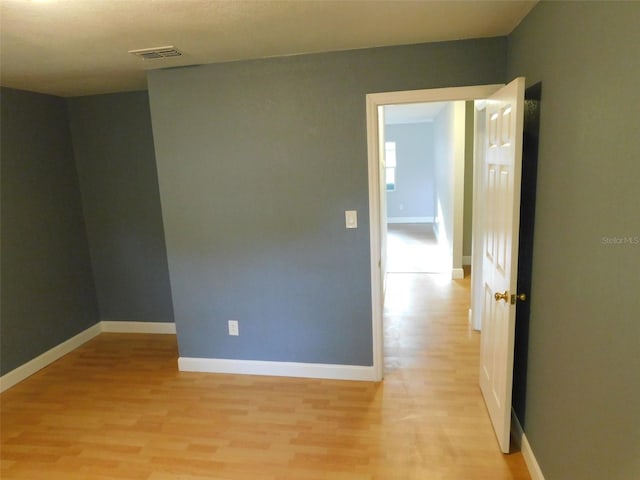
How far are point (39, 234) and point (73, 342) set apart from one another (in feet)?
3.52

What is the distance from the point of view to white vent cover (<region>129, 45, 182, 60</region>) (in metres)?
2.34

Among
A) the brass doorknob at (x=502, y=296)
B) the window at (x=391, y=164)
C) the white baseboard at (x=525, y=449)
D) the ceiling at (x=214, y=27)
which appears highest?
the ceiling at (x=214, y=27)

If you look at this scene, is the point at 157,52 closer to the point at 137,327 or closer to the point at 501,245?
the point at 501,245

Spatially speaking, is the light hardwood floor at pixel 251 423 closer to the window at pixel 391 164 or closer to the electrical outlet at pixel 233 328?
the electrical outlet at pixel 233 328

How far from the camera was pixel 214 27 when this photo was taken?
2.02 meters

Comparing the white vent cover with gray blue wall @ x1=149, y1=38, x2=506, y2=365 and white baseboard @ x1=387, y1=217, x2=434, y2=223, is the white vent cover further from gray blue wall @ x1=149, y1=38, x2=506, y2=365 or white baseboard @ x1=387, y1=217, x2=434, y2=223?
white baseboard @ x1=387, y1=217, x2=434, y2=223

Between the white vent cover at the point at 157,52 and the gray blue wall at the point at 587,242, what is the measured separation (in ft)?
6.39

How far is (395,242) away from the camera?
7.61 metres

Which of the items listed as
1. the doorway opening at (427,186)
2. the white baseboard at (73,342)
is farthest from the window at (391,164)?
the white baseboard at (73,342)

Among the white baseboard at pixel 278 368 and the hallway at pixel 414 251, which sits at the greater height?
the hallway at pixel 414 251

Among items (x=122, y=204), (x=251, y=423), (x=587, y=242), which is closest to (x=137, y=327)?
(x=122, y=204)

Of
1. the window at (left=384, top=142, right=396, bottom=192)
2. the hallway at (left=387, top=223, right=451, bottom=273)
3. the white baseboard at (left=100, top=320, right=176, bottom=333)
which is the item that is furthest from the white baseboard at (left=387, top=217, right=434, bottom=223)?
the white baseboard at (left=100, top=320, right=176, bottom=333)

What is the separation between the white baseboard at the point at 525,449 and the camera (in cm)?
196

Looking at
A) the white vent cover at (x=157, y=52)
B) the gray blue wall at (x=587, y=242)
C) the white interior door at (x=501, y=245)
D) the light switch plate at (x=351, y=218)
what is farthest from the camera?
the light switch plate at (x=351, y=218)
